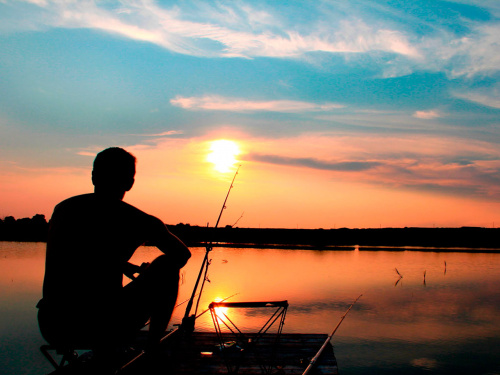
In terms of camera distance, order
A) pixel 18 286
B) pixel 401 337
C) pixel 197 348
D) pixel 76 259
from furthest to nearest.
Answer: pixel 18 286 < pixel 401 337 < pixel 197 348 < pixel 76 259

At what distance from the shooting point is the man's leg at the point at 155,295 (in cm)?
270

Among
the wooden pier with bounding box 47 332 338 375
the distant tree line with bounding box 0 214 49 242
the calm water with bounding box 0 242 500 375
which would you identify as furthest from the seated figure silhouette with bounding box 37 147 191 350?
the distant tree line with bounding box 0 214 49 242

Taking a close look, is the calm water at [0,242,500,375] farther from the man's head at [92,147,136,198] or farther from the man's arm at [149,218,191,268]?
the man's head at [92,147,136,198]

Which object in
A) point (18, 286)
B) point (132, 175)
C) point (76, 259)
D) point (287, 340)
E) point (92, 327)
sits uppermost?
point (132, 175)

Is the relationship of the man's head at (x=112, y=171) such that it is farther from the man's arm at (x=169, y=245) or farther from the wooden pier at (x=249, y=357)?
the wooden pier at (x=249, y=357)

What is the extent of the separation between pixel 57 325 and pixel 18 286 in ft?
69.0

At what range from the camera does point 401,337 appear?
12.9 meters

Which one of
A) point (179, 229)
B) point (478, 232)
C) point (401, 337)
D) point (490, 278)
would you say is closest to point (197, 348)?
point (401, 337)

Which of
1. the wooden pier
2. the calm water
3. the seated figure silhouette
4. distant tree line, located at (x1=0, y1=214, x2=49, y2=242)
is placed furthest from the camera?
distant tree line, located at (x1=0, y1=214, x2=49, y2=242)

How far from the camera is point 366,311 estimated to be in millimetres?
16297

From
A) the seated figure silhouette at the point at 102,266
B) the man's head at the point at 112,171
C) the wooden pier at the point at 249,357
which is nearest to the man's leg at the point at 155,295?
the seated figure silhouette at the point at 102,266

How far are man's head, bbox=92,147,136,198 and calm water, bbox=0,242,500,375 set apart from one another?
343 inches

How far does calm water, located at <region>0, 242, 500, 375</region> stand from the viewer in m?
10.8

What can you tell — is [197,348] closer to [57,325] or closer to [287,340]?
[287,340]
